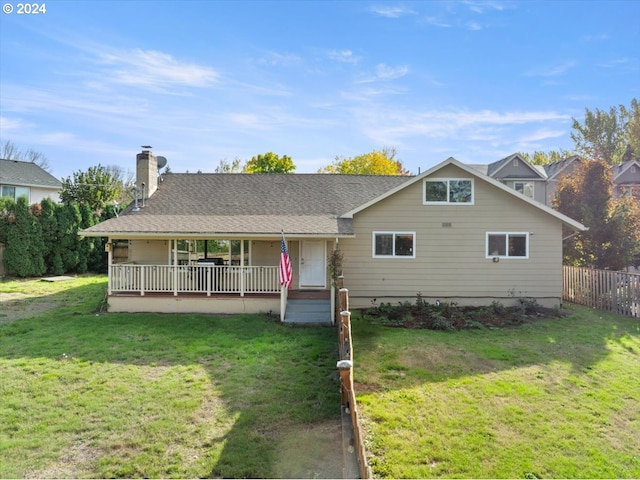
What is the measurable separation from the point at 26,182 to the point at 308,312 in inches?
1110

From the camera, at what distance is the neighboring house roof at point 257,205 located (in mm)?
12039

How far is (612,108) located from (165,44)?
54.6 m

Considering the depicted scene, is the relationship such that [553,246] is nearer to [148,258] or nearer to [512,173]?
[148,258]

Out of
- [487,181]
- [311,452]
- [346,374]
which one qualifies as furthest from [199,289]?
[487,181]

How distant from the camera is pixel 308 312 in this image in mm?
11414

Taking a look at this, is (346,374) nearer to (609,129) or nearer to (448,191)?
(448,191)

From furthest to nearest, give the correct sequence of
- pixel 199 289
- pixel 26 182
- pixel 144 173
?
1. pixel 26 182
2. pixel 144 173
3. pixel 199 289

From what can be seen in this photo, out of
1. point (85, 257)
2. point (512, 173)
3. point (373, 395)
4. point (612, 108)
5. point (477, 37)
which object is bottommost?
point (373, 395)

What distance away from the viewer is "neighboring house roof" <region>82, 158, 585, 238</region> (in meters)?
12.0

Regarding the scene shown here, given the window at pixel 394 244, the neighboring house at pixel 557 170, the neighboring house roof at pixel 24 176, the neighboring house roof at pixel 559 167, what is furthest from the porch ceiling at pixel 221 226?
the neighboring house roof at pixel 559 167

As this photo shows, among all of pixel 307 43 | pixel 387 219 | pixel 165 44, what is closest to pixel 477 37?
pixel 307 43

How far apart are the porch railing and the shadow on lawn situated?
3.29 meters

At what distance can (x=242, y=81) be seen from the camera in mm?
14969

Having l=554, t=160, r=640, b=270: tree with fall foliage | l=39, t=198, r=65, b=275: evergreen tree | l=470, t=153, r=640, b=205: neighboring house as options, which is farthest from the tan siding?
l=470, t=153, r=640, b=205: neighboring house
